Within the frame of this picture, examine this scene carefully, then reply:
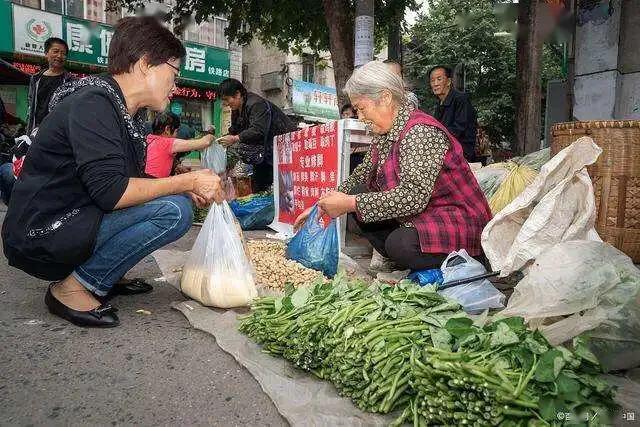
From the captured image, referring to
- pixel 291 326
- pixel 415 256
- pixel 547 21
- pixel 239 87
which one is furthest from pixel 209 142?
pixel 547 21

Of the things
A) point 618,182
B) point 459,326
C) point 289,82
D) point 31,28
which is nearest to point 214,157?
point 618,182

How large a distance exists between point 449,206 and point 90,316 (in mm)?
1855

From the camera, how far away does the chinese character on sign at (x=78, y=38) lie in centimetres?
1406

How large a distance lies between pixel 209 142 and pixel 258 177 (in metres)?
1.48

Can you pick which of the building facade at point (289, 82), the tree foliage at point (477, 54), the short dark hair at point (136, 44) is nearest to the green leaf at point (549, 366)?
the short dark hair at point (136, 44)

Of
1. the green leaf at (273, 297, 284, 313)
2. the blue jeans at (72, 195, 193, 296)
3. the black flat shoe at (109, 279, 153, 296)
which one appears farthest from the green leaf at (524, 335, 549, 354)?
the black flat shoe at (109, 279, 153, 296)

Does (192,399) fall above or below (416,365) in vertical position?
below

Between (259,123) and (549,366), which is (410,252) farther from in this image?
(259,123)

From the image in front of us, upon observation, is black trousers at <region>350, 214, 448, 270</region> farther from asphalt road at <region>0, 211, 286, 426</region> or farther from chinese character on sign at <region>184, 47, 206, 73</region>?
chinese character on sign at <region>184, 47, 206, 73</region>

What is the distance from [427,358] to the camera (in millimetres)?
1442

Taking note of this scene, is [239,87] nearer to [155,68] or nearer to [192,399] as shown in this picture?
[155,68]

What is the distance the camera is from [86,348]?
1958mm

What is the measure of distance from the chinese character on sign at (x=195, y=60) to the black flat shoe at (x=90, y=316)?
15.7 metres

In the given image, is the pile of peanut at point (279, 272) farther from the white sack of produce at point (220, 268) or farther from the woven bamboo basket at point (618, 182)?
the woven bamboo basket at point (618, 182)
